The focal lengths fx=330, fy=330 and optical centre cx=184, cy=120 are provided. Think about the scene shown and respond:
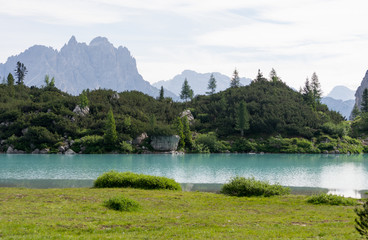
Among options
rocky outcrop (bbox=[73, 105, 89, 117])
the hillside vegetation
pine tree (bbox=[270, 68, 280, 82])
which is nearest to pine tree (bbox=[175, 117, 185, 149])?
the hillside vegetation

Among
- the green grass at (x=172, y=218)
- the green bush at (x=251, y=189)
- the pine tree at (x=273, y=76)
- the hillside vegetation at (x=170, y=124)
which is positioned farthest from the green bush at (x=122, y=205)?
the pine tree at (x=273, y=76)

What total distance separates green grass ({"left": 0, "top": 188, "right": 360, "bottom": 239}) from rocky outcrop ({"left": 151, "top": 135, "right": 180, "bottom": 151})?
78.7m

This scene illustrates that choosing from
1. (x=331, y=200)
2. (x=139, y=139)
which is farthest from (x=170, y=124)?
(x=331, y=200)

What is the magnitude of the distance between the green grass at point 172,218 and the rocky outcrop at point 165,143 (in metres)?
78.7

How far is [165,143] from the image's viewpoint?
106 m

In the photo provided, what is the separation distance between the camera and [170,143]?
346 ft

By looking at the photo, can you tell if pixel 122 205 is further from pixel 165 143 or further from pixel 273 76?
pixel 273 76

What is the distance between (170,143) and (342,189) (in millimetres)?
71294

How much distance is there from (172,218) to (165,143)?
87.9m

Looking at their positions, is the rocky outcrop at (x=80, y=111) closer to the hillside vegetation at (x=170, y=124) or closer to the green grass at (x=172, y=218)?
the hillside vegetation at (x=170, y=124)

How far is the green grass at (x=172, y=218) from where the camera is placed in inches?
554

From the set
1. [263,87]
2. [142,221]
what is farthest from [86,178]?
[263,87]

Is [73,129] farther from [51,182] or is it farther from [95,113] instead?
[51,182]

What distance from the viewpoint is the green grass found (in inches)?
554
